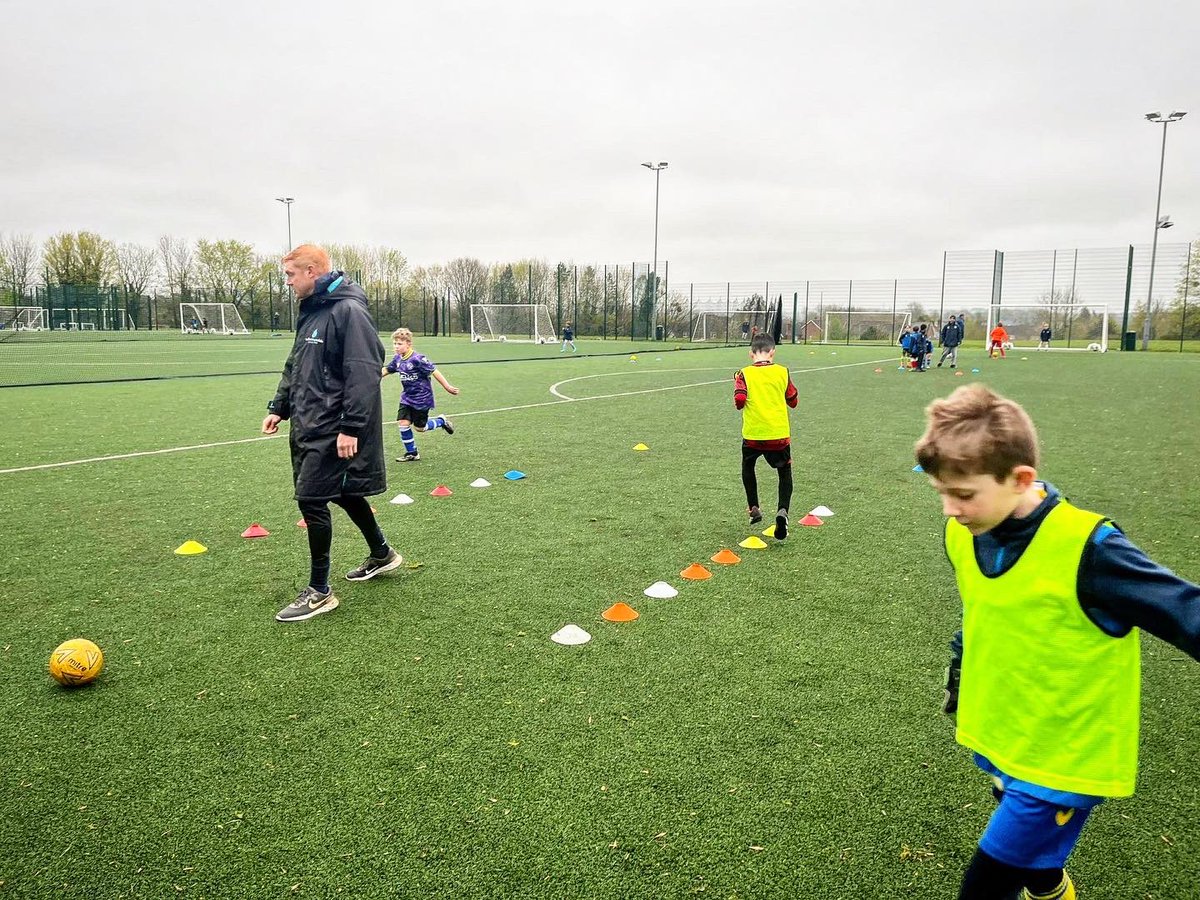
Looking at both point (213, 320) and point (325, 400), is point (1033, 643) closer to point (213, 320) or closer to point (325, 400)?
point (325, 400)

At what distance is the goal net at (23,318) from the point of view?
57906 millimetres

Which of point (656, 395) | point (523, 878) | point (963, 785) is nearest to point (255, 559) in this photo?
point (523, 878)

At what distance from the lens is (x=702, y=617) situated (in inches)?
190

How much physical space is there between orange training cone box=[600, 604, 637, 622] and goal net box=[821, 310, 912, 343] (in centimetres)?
5575

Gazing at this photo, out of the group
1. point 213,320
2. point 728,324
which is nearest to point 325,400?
point 728,324

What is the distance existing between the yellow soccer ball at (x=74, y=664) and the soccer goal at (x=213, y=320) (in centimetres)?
6376

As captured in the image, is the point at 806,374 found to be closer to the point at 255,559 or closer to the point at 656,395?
the point at 656,395

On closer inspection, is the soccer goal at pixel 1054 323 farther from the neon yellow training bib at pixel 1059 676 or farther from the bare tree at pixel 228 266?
the bare tree at pixel 228 266

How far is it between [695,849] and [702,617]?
2.14 m

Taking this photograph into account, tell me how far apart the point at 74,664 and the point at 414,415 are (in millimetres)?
6592

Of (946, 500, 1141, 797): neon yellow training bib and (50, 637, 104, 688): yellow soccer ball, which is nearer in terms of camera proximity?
(946, 500, 1141, 797): neon yellow training bib

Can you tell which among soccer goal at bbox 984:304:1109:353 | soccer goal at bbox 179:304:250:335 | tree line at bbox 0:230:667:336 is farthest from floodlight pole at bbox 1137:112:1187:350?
soccer goal at bbox 179:304:250:335

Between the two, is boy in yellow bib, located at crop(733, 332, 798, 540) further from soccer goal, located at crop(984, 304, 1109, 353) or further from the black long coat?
soccer goal, located at crop(984, 304, 1109, 353)

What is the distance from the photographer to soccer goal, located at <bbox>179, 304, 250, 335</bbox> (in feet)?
206
